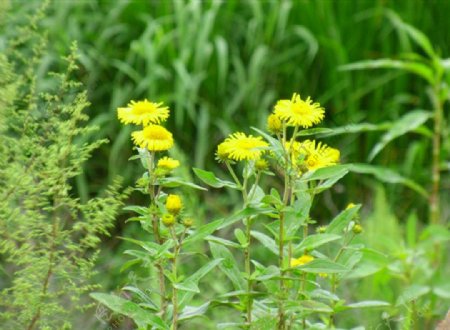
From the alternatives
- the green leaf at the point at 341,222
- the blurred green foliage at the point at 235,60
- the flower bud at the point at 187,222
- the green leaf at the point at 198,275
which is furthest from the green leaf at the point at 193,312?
the blurred green foliage at the point at 235,60

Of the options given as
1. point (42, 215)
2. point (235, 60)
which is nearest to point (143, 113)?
point (42, 215)

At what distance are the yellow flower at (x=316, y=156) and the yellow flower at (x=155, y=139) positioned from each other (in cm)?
20

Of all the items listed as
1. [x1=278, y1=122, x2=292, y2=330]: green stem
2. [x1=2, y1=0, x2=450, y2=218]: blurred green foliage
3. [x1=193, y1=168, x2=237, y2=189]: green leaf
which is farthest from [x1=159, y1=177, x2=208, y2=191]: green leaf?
[x1=2, y1=0, x2=450, y2=218]: blurred green foliage

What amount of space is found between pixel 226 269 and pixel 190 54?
10.6ft

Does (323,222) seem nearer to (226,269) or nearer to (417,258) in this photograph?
(417,258)

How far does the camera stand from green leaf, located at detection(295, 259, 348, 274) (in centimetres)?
137

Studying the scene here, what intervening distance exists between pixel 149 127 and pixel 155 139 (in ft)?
0.06

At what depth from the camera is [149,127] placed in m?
1.38

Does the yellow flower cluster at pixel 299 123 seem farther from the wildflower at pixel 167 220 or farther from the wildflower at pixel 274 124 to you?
the wildflower at pixel 167 220

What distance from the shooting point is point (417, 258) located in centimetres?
289

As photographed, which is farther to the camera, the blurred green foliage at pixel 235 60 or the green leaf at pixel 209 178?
the blurred green foliage at pixel 235 60

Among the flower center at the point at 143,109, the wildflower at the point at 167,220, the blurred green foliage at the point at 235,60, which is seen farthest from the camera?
the blurred green foliage at the point at 235,60

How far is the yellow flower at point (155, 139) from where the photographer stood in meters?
1.36

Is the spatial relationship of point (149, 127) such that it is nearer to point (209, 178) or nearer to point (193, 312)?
point (209, 178)
